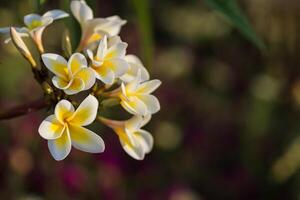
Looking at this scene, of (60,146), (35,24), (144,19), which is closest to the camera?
(60,146)

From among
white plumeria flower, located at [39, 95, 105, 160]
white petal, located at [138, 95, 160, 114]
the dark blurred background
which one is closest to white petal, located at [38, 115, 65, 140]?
white plumeria flower, located at [39, 95, 105, 160]

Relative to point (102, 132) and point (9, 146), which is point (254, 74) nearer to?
point (102, 132)

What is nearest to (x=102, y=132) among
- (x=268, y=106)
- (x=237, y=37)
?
(x=268, y=106)

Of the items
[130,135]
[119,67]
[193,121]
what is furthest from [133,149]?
[193,121]

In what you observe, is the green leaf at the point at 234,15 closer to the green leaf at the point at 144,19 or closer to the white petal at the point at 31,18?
the green leaf at the point at 144,19

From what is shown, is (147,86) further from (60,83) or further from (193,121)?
(193,121)

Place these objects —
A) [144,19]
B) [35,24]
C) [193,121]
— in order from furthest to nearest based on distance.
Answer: [193,121] → [144,19] → [35,24]
